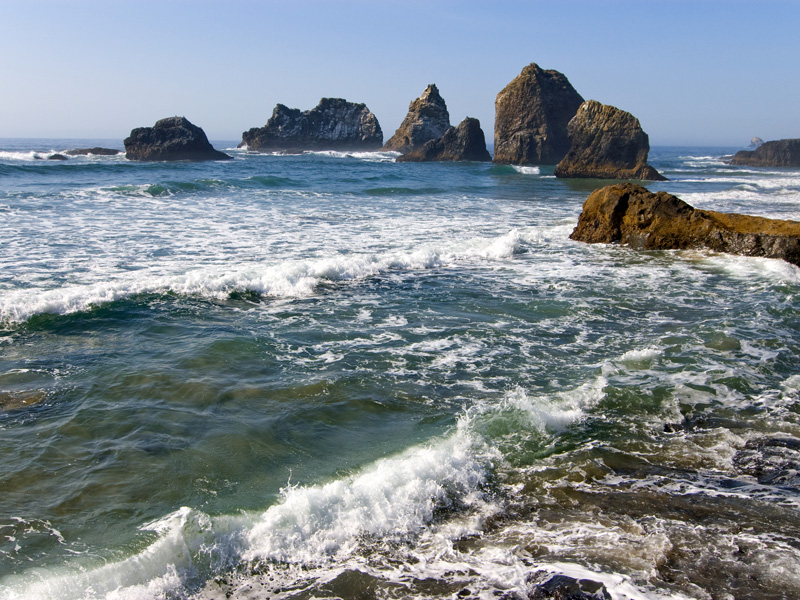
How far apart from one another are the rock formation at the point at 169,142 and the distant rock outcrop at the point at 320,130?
1000 inches

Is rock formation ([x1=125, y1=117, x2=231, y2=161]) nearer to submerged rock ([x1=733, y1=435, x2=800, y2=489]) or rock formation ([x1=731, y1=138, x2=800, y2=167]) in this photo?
submerged rock ([x1=733, y1=435, x2=800, y2=489])

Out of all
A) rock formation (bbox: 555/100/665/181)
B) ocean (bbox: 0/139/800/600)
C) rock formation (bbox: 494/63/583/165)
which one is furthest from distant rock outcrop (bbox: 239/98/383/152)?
ocean (bbox: 0/139/800/600)

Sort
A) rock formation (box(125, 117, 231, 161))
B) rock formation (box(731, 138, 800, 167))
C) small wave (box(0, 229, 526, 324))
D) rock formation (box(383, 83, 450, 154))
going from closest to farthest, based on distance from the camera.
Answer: small wave (box(0, 229, 526, 324)), rock formation (box(125, 117, 231, 161)), rock formation (box(731, 138, 800, 167)), rock formation (box(383, 83, 450, 154))

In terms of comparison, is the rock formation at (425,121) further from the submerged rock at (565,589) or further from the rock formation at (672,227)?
the submerged rock at (565,589)

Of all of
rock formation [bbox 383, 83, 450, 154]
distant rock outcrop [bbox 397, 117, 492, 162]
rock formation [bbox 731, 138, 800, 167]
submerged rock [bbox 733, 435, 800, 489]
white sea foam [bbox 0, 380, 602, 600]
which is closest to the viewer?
white sea foam [bbox 0, 380, 602, 600]

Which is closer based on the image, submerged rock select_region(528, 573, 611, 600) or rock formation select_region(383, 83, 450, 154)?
submerged rock select_region(528, 573, 611, 600)

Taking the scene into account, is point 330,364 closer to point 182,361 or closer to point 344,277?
point 182,361

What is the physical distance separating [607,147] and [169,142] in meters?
37.2

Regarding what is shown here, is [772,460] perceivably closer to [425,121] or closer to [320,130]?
[425,121]

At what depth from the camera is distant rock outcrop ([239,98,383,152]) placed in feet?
261

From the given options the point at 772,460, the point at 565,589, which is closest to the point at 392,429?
the point at 565,589

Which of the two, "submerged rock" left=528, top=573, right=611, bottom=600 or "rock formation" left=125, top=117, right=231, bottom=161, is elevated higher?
"rock formation" left=125, top=117, right=231, bottom=161

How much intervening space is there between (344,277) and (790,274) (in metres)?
8.36

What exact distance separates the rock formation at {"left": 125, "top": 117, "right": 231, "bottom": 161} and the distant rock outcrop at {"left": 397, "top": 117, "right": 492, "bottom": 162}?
68.2 ft
